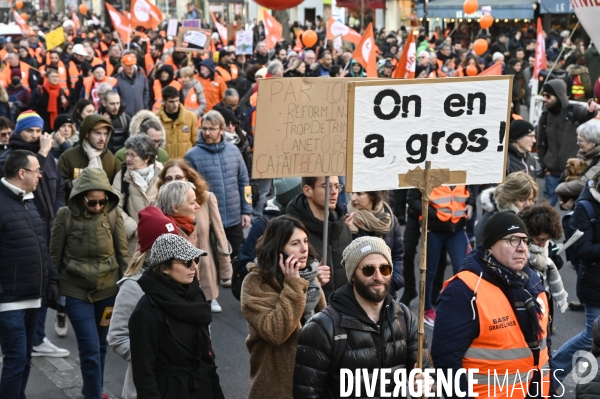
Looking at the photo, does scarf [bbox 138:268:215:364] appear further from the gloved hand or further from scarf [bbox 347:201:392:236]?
scarf [bbox 347:201:392:236]

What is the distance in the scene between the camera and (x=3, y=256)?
541 cm

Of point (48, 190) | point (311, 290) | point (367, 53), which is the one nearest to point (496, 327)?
point (311, 290)

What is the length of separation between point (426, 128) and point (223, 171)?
3.67m

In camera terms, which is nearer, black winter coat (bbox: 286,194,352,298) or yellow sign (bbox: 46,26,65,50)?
black winter coat (bbox: 286,194,352,298)

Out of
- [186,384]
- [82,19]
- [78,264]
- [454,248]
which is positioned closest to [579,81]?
[454,248]

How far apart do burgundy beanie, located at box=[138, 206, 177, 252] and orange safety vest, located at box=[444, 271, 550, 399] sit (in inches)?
60.3

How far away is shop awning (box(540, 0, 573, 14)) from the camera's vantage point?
32312 millimetres

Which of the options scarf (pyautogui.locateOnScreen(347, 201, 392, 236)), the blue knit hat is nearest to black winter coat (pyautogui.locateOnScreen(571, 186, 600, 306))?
scarf (pyautogui.locateOnScreen(347, 201, 392, 236))

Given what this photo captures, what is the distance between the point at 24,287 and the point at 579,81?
12.6 metres

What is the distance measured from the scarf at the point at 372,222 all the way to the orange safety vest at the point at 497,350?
1732 millimetres

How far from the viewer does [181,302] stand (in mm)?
3982

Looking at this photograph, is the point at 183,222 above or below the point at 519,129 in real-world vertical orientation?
below

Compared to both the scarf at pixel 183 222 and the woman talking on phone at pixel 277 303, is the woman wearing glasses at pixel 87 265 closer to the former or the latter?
the scarf at pixel 183 222

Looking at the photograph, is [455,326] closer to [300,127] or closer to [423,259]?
[423,259]
